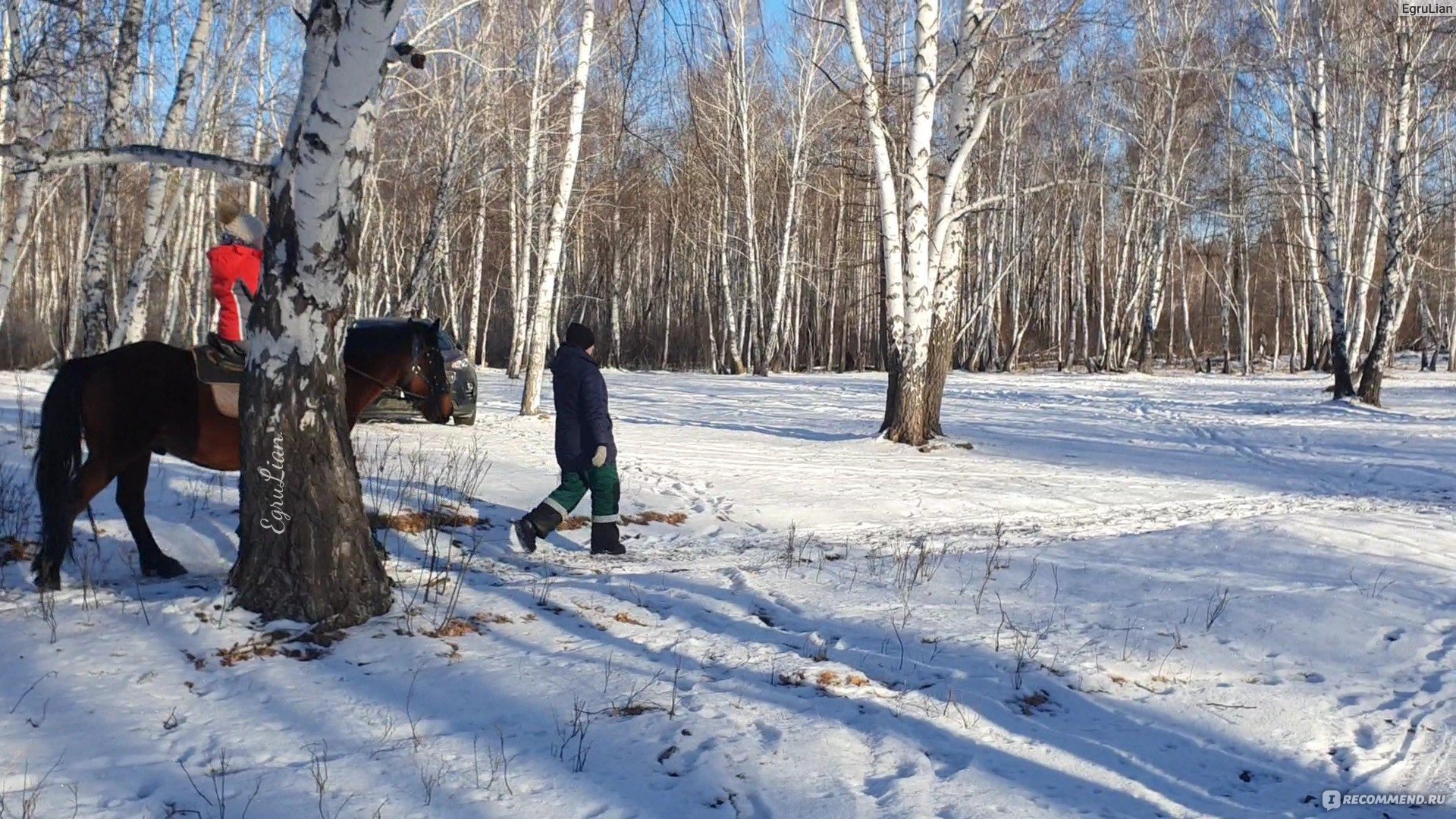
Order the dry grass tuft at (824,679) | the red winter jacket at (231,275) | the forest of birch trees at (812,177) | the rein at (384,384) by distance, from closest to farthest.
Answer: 1. the dry grass tuft at (824,679)
2. the rein at (384,384)
3. the red winter jacket at (231,275)
4. the forest of birch trees at (812,177)

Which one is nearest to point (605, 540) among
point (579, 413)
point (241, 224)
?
point (579, 413)

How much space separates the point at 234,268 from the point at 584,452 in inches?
113

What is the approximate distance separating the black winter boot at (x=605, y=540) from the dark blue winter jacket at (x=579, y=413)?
0.47 m

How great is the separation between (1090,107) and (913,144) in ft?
89.7

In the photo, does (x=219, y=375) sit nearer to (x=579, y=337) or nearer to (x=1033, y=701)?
(x=579, y=337)

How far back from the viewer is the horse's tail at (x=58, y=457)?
233 inches

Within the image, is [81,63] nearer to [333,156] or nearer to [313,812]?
[333,156]

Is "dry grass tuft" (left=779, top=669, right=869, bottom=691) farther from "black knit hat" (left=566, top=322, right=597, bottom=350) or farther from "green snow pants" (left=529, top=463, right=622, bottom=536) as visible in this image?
"black knit hat" (left=566, top=322, right=597, bottom=350)

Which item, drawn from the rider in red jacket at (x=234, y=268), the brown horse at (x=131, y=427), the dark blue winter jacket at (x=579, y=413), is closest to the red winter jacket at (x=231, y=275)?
the rider in red jacket at (x=234, y=268)

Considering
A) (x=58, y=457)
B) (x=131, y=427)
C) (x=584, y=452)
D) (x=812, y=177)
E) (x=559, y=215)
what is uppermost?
(x=812, y=177)

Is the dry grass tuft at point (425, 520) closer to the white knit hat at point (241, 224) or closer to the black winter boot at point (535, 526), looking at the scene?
the black winter boot at point (535, 526)

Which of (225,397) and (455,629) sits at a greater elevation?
(225,397)

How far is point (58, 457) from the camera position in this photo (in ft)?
19.5

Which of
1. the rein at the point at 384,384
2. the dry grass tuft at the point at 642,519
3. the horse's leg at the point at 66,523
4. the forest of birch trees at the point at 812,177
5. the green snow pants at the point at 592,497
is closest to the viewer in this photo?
the horse's leg at the point at 66,523
